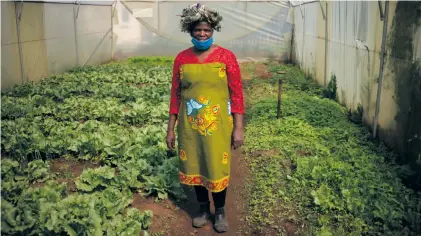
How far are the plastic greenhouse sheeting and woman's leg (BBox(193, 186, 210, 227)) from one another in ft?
41.8

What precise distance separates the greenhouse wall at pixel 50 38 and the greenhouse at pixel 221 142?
6cm

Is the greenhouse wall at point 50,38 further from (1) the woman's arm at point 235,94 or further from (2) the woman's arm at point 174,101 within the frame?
(1) the woman's arm at point 235,94

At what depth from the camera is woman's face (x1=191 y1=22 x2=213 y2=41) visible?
3438 mm

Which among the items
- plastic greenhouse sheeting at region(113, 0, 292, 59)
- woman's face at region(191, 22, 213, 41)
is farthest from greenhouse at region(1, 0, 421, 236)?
plastic greenhouse sheeting at region(113, 0, 292, 59)

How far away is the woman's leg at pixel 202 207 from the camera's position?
12.9 feet

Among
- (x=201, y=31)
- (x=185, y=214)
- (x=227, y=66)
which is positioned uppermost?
(x=201, y=31)

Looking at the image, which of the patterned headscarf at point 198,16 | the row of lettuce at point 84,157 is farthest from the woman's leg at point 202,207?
the patterned headscarf at point 198,16

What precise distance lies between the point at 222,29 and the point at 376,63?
34.3ft

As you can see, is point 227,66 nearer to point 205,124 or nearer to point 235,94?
point 235,94

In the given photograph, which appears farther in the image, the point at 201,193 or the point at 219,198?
the point at 201,193

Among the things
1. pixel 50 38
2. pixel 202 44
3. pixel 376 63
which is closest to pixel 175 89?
pixel 202 44

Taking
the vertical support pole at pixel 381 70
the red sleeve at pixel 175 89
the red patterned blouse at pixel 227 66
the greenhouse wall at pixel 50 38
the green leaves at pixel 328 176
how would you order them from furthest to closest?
1. the greenhouse wall at pixel 50 38
2. the vertical support pole at pixel 381 70
3. the green leaves at pixel 328 176
4. the red sleeve at pixel 175 89
5. the red patterned blouse at pixel 227 66

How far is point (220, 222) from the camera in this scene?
3922 millimetres

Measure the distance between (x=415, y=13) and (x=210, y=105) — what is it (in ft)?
9.95
